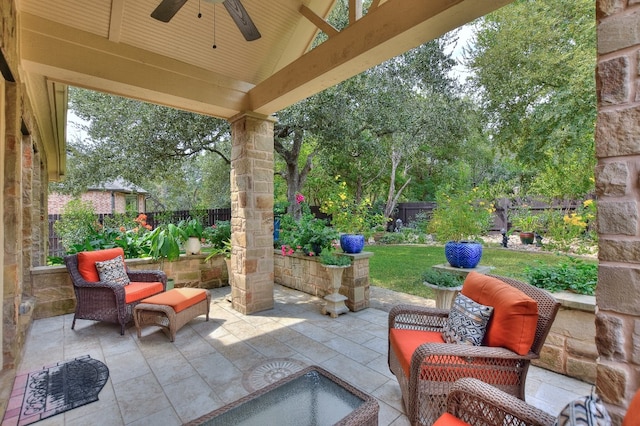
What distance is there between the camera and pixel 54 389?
7.68ft

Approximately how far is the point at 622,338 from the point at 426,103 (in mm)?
7807

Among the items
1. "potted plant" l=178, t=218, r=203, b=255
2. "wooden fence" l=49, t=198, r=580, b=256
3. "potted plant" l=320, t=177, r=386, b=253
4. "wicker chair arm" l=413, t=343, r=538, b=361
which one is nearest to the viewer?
"wicker chair arm" l=413, t=343, r=538, b=361

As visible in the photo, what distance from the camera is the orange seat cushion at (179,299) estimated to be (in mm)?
3258

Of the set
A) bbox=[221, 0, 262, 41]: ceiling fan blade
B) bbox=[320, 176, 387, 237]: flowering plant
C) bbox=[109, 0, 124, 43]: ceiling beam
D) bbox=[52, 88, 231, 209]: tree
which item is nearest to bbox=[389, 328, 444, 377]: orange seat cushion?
bbox=[320, 176, 387, 237]: flowering plant

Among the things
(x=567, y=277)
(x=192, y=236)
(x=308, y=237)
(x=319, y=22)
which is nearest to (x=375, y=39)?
(x=319, y=22)

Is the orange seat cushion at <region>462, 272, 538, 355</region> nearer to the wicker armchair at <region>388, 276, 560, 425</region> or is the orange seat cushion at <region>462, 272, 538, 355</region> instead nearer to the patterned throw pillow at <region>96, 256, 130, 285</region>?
the wicker armchair at <region>388, 276, 560, 425</region>

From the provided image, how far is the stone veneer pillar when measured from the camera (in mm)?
1039

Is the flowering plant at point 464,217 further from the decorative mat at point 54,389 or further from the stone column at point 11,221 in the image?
the stone column at point 11,221

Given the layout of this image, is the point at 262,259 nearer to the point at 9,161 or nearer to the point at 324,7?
the point at 9,161

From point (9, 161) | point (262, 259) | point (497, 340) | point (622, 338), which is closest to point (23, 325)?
point (9, 161)

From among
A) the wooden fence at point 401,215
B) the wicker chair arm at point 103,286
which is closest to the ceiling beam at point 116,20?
the wicker chair arm at point 103,286

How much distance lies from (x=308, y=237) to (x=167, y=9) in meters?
3.09

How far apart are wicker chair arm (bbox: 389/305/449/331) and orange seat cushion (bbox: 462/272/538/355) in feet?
1.38

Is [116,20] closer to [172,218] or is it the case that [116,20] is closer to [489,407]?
[489,407]
